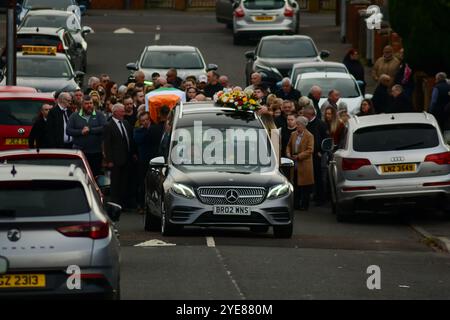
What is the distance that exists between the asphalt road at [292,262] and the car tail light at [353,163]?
0.89 meters

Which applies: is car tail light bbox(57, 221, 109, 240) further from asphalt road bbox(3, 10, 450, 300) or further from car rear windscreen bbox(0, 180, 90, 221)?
asphalt road bbox(3, 10, 450, 300)

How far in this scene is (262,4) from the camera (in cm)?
5372

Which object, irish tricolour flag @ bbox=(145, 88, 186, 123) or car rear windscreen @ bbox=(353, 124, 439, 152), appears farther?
irish tricolour flag @ bbox=(145, 88, 186, 123)

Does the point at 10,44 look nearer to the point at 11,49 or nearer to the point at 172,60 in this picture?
the point at 11,49

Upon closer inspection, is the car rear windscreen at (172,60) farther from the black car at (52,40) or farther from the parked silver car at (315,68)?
the black car at (52,40)

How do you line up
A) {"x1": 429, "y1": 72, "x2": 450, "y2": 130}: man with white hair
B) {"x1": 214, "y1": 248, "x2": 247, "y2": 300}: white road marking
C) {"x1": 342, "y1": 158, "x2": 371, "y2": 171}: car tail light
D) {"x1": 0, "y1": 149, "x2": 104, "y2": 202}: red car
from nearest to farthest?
1. {"x1": 214, "y1": 248, "x2": 247, "y2": 300}: white road marking
2. {"x1": 0, "y1": 149, "x2": 104, "y2": 202}: red car
3. {"x1": 342, "y1": 158, "x2": 371, "y2": 171}: car tail light
4. {"x1": 429, "y1": 72, "x2": 450, "y2": 130}: man with white hair

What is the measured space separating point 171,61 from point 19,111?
1248cm

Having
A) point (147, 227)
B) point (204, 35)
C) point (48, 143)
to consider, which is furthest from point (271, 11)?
point (147, 227)

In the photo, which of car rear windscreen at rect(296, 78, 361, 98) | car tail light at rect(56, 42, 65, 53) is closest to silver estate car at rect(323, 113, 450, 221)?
car rear windscreen at rect(296, 78, 361, 98)

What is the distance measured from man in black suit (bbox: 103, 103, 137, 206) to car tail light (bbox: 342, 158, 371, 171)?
377cm

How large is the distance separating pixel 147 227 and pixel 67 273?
9.89m

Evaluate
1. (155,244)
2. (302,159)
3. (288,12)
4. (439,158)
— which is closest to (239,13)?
(288,12)

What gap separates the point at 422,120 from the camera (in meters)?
25.9

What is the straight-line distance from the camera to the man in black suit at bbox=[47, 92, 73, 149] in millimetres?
27609
